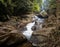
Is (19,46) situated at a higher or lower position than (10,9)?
lower

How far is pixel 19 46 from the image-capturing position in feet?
27.0

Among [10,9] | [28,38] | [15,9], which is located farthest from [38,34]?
[15,9]

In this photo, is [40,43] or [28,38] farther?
[28,38]

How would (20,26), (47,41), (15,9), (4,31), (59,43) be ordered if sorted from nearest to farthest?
1. (59,43)
2. (47,41)
3. (4,31)
4. (20,26)
5. (15,9)

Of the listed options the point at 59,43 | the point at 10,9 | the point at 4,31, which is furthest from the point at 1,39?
the point at 10,9

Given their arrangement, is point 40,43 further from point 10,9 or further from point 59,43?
point 10,9

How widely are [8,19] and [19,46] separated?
4.81m

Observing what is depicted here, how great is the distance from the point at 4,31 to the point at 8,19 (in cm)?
410

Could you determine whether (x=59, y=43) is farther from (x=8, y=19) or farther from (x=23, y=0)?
(x=23, y=0)

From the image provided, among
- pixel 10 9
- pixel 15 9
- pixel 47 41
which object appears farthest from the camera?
pixel 15 9

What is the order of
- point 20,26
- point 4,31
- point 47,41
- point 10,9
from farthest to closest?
1. point 10,9
2. point 20,26
3. point 4,31
4. point 47,41

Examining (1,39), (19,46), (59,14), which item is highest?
(59,14)

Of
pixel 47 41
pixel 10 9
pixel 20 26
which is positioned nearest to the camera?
pixel 47 41

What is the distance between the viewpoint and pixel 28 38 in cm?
951
